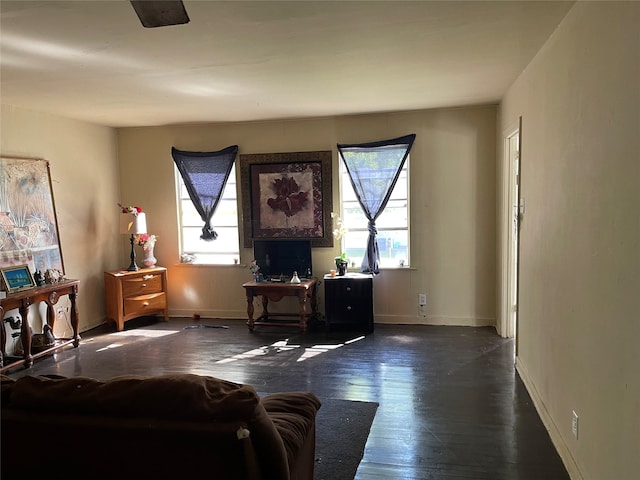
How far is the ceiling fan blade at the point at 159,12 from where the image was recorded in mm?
2008

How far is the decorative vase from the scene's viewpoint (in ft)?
19.0

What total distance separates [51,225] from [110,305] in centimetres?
117

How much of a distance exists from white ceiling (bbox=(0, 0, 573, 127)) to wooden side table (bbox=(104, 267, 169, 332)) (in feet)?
6.33

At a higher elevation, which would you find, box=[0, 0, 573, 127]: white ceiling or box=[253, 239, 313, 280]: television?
box=[0, 0, 573, 127]: white ceiling

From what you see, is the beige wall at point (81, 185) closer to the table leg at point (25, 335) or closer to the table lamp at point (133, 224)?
the table lamp at point (133, 224)

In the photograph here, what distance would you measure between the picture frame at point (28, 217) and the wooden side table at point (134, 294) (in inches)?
25.2

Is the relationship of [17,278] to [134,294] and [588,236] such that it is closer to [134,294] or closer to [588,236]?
[134,294]

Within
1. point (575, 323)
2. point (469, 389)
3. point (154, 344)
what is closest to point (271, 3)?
point (575, 323)

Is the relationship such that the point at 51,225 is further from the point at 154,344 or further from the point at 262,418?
the point at 262,418

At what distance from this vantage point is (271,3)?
7.44 feet

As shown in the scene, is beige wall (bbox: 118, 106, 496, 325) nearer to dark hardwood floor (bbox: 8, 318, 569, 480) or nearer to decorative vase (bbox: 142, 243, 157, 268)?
dark hardwood floor (bbox: 8, 318, 569, 480)

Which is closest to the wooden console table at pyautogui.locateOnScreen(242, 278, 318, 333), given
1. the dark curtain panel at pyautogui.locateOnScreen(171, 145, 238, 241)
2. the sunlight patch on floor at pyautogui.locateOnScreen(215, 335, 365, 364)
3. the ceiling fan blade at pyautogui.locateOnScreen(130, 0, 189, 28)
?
the sunlight patch on floor at pyautogui.locateOnScreen(215, 335, 365, 364)

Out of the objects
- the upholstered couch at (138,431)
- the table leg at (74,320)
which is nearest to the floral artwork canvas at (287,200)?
the table leg at (74,320)

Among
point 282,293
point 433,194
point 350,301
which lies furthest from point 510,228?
point 282,293
